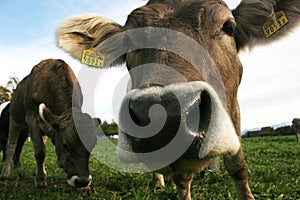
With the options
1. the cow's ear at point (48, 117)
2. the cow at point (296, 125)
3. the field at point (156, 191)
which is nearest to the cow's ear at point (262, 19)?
the field at point (156, 191)

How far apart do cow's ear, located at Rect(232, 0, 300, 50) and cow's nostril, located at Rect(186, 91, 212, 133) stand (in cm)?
201

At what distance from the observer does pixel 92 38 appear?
14.1 ft

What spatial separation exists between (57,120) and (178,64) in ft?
13.0

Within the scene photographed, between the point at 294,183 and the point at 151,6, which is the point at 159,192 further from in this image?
the point at 151,6

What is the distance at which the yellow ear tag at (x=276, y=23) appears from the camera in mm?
3830

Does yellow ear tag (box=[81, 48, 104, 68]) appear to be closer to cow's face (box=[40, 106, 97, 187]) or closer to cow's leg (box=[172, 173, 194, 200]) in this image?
cow's face (box=[40, 106, 97, 187])

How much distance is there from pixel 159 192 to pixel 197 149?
272cm

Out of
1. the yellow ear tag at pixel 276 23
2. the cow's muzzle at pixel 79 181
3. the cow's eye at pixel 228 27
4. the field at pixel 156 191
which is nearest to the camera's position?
the cow's eye at pixel 228 27

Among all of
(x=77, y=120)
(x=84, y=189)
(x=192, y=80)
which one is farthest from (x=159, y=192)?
(x=192, y=80)

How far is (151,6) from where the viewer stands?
328 centimetres

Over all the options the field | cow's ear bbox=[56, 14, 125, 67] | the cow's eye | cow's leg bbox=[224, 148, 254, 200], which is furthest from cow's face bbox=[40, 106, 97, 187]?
the cow's eye

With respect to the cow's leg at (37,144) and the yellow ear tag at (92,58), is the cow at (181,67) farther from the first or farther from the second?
the cow's leg at (37,144)

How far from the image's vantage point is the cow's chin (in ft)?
6.49

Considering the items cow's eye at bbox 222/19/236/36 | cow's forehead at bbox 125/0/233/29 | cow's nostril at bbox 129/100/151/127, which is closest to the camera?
cow's nostril at bbox 129/100/151/127
